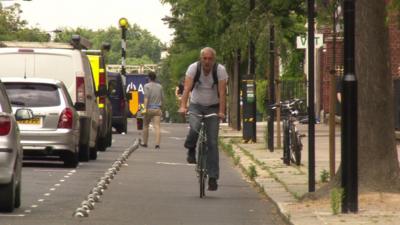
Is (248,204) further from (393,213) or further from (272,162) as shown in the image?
(272,162)

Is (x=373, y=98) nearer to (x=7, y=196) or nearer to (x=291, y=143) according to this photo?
(x=7, y=196)

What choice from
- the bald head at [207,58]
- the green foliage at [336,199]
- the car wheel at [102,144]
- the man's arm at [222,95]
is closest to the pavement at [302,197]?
the green foliage at [336,199]

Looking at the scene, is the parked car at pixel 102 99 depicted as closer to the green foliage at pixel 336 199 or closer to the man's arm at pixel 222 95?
the man's arm at pixel 222 95

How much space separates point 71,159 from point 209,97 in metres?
6.68

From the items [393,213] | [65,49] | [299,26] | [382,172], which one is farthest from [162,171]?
[299,26]

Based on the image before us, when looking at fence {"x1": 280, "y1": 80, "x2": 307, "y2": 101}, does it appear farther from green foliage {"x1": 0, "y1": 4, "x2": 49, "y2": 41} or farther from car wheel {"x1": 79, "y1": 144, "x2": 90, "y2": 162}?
car wheel {"x1": 79, "y1": 144, "x2": 90, "y2": 162}

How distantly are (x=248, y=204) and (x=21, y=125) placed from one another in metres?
7.43

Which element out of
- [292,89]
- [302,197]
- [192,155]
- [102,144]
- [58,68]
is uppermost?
[58,68]

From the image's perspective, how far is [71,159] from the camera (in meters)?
23.7

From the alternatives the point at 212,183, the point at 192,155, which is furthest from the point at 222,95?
the point at 212,183

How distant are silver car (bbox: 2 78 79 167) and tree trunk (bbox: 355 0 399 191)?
8.36 metres

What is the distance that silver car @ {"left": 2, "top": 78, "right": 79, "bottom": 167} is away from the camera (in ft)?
75.5

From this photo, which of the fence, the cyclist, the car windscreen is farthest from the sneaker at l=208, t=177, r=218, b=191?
the fence

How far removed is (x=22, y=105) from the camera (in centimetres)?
2298
